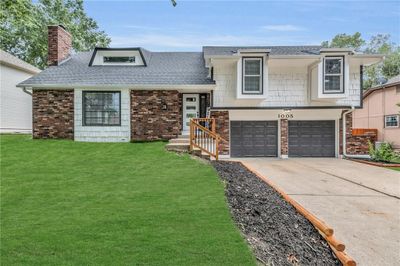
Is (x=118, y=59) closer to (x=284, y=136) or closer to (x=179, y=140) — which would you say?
(x=179, y=140)

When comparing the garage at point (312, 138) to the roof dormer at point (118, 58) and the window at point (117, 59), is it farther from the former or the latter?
the window at point (117, 59)

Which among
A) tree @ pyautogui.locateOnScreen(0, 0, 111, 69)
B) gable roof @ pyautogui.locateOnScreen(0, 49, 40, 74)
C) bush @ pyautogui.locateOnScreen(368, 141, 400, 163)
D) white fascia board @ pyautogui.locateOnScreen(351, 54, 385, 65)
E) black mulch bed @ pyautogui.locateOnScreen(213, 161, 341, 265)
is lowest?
black mulch bed @ pyautogui.locateOnScreen(213, 161, 341, 265)

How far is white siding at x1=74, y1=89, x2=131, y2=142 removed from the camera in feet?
48.1

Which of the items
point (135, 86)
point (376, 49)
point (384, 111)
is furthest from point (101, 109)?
point (376, 49)

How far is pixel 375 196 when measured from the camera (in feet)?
22.7

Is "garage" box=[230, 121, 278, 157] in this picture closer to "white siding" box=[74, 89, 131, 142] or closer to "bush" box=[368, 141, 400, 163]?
"bush" box=[368, 141, 400, 163]

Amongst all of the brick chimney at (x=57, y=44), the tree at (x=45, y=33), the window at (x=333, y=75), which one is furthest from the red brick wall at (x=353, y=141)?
the tree at (x=45, y=33)

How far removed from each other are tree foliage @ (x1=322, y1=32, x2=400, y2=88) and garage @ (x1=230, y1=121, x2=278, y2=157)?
84.4ft

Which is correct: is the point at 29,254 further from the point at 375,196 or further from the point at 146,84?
the point at 146,84

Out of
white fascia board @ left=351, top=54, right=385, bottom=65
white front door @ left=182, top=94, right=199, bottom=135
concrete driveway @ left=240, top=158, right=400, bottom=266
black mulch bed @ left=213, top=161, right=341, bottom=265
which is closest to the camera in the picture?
black mulch bed @ left=213, top=161, right=341, bottom=265

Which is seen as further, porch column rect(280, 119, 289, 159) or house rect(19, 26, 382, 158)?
porch column rect(280, 119, 289, 159)

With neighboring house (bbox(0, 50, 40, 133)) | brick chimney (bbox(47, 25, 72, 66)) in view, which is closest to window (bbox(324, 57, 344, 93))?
brick chimney (bbox(47, 25, 72, 66))

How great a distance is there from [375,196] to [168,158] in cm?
605

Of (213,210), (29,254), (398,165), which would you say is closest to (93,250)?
(29,254)
